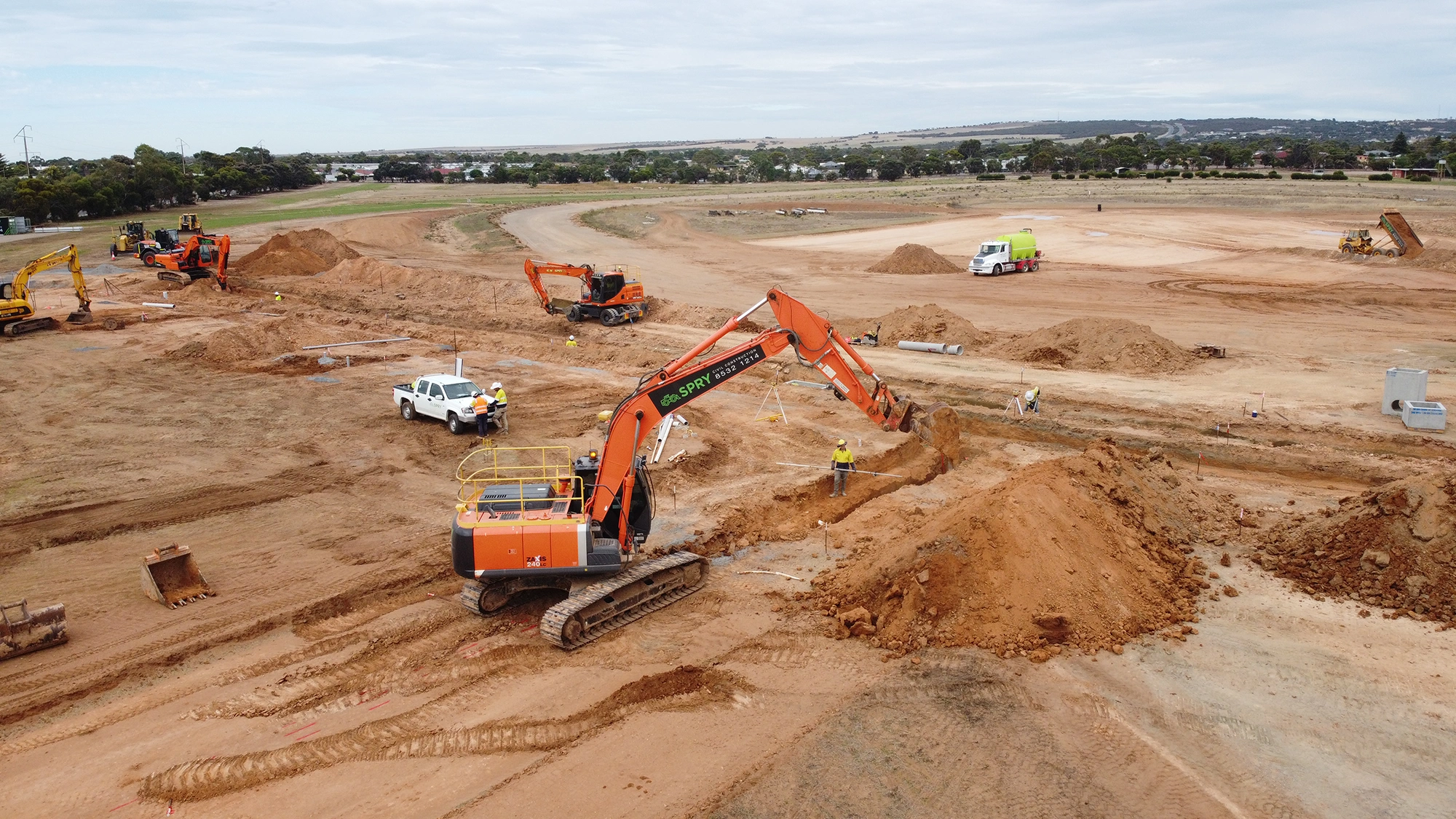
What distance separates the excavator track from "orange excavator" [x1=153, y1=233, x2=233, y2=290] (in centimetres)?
3894

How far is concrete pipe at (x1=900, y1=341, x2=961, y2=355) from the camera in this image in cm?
3069

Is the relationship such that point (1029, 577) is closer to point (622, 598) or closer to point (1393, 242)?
point (622, 598)

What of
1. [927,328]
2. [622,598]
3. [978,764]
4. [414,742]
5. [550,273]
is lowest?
[978,764]

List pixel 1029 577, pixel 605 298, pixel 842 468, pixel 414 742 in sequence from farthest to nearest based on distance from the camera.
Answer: pixel 605 298 < pixel 842 468 < pixel 1029 577 < pixel 414 742

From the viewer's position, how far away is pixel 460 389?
24.5 meters

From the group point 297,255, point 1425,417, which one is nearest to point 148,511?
point 1425,417

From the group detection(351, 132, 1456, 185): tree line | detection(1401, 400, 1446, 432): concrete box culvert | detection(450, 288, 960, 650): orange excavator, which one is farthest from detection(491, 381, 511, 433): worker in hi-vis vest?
detection(351, 132, 1456, 185): tree line

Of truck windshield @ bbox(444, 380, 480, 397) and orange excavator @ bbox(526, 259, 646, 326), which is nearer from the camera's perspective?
truck windshield @ bbox(444, 380, 480, 397)

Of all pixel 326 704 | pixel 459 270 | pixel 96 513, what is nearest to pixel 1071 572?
Result: pixel 326 704

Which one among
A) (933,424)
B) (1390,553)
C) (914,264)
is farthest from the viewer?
(914,264)

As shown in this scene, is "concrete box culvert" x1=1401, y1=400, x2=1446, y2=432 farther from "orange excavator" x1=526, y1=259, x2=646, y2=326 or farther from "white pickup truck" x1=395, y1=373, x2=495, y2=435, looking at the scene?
"orange excavator" x1=526, y1=259, x2=646, y2=326

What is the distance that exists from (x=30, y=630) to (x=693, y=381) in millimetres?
10158

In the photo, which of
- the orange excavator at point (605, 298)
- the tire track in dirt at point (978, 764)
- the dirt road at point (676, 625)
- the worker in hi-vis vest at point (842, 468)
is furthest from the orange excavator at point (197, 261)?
the tire track in dirt at point (978, 764)

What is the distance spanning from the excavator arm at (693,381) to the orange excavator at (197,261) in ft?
124
